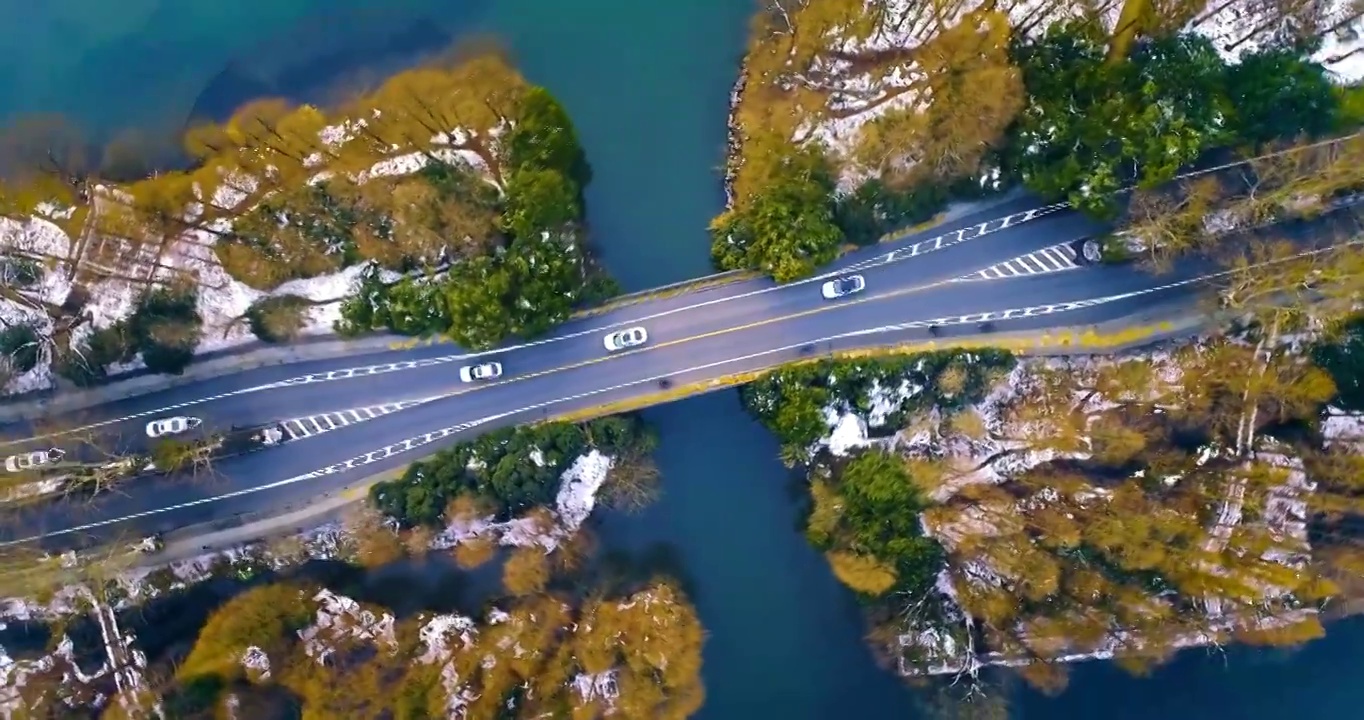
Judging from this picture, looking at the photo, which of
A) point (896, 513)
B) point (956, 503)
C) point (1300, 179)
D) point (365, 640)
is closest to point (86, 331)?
point (365, 640)

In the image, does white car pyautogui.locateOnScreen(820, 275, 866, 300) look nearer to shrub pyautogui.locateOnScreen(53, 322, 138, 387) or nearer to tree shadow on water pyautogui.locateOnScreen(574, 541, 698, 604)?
tree shadow on water pyautogui.locateOnScreen(574, 541, 698, 604)

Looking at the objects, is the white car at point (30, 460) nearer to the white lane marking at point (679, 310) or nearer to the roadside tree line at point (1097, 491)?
the white lane marking at point (679, 310)

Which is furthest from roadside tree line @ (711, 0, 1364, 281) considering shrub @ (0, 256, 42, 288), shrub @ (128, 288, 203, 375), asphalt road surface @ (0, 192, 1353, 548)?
shrub @ (0, 256, 42, 288)

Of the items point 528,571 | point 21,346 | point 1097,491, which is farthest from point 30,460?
point 1097,491

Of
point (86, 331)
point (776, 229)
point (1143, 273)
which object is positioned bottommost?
point (1143, 273)

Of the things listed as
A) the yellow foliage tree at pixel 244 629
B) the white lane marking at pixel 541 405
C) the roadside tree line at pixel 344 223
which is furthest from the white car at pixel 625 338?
the yellow foliage tree at pixel 244 629

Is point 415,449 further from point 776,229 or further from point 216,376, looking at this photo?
point 776,229

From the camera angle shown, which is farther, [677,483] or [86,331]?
[677,483]
